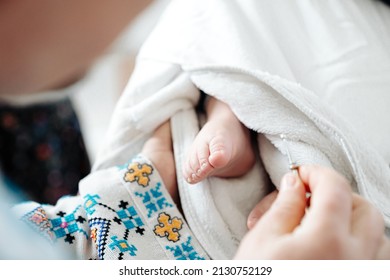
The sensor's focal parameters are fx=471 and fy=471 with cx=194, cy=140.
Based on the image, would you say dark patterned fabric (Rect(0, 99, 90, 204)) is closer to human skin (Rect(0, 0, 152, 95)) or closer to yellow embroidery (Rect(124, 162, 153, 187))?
yellow embroidery (Rect(124, 162, 153, 187))

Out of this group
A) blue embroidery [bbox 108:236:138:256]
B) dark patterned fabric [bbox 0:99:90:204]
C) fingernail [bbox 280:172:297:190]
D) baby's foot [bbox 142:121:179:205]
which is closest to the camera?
fingernail [bbox 280:172:297:190]

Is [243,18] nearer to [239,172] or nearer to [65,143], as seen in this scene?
[239,172]

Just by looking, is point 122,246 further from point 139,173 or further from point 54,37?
point 54,37

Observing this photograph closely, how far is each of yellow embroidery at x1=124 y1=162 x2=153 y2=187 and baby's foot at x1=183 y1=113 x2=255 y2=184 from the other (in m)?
0.07

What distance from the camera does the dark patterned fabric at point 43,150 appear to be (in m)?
0.98

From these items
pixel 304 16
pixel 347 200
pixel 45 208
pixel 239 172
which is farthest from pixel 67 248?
pixel 304 16

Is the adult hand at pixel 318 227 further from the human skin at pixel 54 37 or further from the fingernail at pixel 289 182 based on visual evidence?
the human skin at pixel 54 37

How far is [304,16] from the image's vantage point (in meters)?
0.85

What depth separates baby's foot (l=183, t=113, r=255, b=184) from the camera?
65 cm

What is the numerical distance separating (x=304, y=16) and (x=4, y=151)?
67cm

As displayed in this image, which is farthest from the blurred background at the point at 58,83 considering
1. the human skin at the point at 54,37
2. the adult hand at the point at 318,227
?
the adult hand at the point at 318,227

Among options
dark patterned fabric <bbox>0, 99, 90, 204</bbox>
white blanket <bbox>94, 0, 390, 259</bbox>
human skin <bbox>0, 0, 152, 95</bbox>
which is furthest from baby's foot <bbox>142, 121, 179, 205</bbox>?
human skin <bbox>0, 0, 152, 95</bbox>

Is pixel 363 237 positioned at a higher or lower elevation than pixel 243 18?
lower
